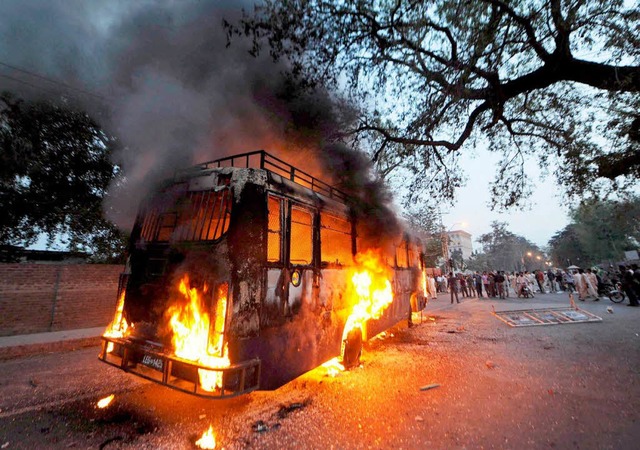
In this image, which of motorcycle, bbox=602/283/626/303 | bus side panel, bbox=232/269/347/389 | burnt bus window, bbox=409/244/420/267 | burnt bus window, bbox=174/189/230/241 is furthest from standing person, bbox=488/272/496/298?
burnt bus window, bbox=174/189/230/241

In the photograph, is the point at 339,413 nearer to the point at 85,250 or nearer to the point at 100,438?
the point at 100,438

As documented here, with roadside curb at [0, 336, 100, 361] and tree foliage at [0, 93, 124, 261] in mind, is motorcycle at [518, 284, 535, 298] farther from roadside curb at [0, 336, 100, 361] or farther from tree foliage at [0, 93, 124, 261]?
tree foliage at [0, 93, 124, 261]

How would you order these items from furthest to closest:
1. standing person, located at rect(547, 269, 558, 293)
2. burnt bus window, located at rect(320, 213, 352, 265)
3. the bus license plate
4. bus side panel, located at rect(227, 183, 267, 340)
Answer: standing person, located at rect(547, 269, 558, 293)
burnt bus window, located at rect(320, 213, 352, 265)
the bus license plate
bus side panel, located at rect(227, 183, 267, 340)

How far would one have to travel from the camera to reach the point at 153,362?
3.15 meters

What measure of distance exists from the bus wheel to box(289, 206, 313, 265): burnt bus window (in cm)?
178

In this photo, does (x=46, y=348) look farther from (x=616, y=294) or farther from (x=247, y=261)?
(x=616, y=294)

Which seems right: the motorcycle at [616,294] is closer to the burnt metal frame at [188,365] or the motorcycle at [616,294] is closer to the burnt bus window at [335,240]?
the burnt bus window at [335,240]

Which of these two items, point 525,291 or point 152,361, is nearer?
point 152,361

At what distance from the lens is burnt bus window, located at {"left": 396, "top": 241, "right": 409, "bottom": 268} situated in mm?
7311

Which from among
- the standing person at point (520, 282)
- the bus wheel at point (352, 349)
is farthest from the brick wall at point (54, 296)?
the standing person at point (520, 282)

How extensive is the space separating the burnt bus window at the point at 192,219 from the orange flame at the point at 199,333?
0.60 m

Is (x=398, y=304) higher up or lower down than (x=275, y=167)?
lower down

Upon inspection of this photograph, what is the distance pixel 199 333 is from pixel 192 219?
4.62 ft

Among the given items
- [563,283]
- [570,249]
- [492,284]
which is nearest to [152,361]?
[492,284]
